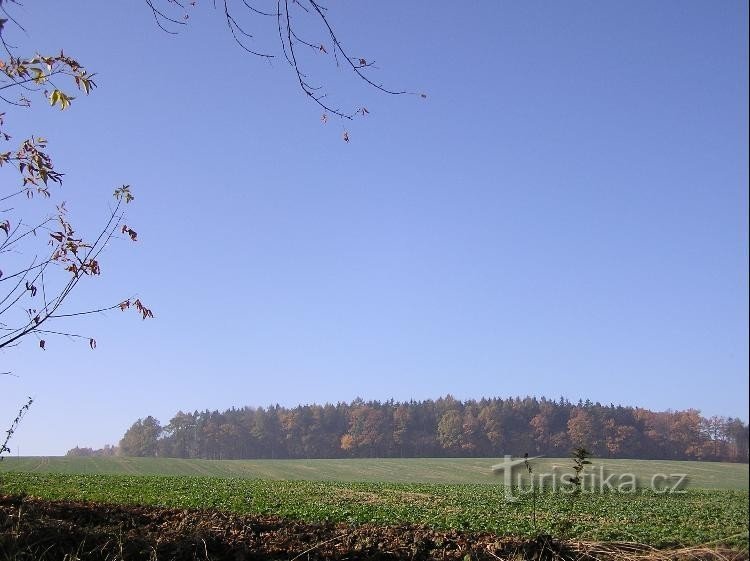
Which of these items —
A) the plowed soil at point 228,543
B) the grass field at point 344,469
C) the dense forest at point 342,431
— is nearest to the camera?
the plowed soil at point 228,543

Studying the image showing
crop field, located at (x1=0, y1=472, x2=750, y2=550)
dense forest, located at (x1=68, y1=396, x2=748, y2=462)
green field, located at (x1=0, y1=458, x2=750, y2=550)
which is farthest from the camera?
dense forest, located at (x1=68, y1=396, x2=748, y2=462)

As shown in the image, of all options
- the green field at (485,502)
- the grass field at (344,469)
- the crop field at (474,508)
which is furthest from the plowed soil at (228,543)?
the grass field at (344,469)

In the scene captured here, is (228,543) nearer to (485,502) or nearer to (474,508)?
(474,508)

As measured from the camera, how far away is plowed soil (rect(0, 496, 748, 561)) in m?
5.24

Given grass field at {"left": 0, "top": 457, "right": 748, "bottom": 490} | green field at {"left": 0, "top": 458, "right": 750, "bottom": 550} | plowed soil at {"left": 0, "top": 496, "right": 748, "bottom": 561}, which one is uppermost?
plowed soil at {"left": 0, "top": 496, "right": 748, "bottom": 561}

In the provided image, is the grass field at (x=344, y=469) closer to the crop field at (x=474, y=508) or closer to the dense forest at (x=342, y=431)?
the dense forest at (x=342, y=431)

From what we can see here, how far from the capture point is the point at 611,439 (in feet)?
78.9

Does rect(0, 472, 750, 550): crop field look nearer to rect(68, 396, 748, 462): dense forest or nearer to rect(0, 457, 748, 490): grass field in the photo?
rect(0, 457, 748, 490): grass field

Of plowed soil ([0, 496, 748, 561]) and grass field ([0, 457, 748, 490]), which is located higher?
plowed soil ([0, 496, 748, 561])

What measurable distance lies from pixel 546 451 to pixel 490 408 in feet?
68.6

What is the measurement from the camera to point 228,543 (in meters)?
5.60

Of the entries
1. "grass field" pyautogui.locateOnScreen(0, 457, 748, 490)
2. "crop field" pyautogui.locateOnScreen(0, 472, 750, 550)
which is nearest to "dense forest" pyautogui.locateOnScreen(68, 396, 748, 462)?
"grass field" pyautogui.locateOnScreen(0, 457, 748, 490)

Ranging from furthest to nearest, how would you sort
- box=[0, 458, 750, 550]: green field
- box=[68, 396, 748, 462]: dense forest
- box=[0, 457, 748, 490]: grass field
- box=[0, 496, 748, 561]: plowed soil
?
box=[68, 396, 748, 462]: dense forest < box=[0, 457, 748, 490]: grass field < box=[0, 458, 750, 550]: green field < box=[0, 496, 748, 561]: plowed soil

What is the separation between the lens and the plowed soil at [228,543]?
5.24 m
